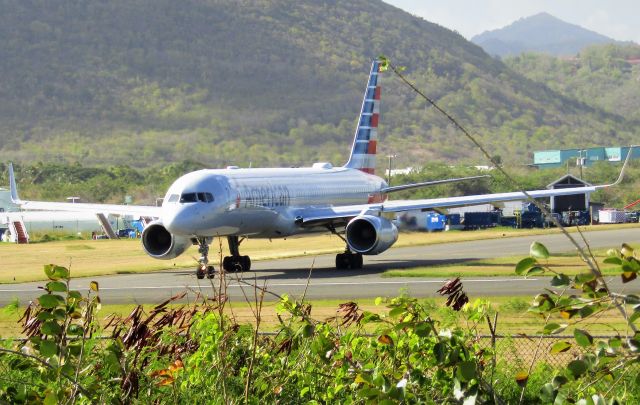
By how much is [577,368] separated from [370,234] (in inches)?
1262

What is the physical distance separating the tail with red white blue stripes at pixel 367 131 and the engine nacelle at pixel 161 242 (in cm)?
1093

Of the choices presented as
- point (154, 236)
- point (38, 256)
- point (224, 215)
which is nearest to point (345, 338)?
point (224, 215)

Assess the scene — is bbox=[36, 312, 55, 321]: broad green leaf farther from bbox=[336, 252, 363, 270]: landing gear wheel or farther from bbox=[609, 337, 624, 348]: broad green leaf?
bbox=[336, 252, 363, 270]: landing gear wheel

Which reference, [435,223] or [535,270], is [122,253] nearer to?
[435,223]

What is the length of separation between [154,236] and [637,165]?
304ft

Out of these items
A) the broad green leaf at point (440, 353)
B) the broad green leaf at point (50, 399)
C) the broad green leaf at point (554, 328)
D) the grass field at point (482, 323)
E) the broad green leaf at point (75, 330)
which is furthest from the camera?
the grass field at point (482, 323)

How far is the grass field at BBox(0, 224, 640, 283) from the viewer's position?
44.6m

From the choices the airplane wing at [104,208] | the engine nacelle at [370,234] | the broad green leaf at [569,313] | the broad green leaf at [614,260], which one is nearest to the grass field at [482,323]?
the engine nacelle at [370,234]

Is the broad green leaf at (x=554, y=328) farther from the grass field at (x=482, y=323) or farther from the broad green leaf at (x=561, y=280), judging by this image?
the grass field at (x=482, y=323)

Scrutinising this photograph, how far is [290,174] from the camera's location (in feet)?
138

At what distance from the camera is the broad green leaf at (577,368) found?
20.5 ft

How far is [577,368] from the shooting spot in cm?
626

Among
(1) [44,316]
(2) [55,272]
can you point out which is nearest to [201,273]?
(1) [44,316]

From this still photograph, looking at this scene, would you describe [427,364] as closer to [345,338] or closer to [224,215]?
[345,338]
